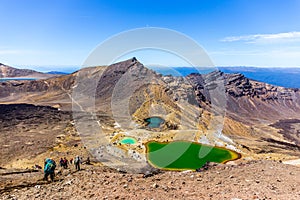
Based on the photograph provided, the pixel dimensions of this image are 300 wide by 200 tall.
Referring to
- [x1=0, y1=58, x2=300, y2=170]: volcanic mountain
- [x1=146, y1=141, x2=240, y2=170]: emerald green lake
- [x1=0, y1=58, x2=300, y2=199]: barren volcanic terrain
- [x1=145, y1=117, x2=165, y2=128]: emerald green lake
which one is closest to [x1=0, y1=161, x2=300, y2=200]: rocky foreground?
[x1=0, y1=58, x2=300, y2=199]: barren volcanic terrain

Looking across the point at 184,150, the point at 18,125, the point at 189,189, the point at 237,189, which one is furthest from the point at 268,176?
the point at 18,125

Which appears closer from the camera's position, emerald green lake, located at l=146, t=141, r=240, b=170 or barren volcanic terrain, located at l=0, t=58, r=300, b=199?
barren volcanic terrain, located at l=0, t=58, r=300, b=199

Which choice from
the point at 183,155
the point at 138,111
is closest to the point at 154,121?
the point at 138,111

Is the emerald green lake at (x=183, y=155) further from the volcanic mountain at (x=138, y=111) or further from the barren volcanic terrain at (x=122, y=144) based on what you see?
the volcanic mountain at (x=138, y=111)

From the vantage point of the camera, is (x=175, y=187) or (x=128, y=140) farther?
(x=128, y=140)

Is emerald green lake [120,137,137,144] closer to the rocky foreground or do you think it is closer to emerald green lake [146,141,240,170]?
emerald green lake [146,141,240,170]

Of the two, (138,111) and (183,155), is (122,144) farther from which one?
(138,111)

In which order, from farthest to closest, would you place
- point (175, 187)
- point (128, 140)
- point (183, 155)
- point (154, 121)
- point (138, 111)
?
point (138, 111) < point (154, 121) < point (128, 140) < point (183, 155) < point (175, 187)
